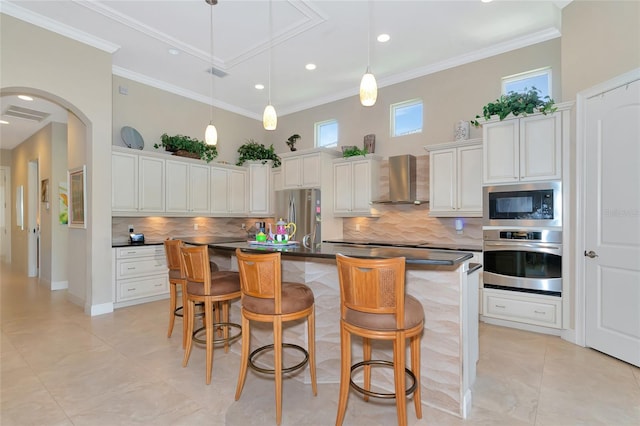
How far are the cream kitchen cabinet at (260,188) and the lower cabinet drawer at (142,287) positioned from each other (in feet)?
7.14

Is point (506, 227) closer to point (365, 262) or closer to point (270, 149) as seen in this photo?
point (365, 262)

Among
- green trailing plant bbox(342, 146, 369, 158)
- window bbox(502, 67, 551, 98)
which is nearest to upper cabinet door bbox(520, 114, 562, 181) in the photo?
window bbox(502, 67, 551, 98)

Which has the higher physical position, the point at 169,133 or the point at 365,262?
the point at 169,133

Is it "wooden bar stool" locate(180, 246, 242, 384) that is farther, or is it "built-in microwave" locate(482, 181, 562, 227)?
"built-in microwave" locate(482, 181, 562, 227)

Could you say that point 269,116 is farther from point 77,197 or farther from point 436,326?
point 77,197

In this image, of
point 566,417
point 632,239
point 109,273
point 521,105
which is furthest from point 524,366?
point 109,273

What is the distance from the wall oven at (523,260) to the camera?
3547 mm

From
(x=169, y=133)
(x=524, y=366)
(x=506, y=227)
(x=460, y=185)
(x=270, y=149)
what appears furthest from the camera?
(x=270, y=149)

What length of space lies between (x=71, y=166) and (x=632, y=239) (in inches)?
278

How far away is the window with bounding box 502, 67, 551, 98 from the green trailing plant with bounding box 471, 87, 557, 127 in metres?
0.58

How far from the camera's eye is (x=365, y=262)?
181 centimetres

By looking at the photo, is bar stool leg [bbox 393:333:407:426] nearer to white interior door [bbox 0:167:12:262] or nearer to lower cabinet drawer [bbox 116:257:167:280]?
lower cabinet drawer [bbox 116:257:167:280]

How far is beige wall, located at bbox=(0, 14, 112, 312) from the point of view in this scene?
3676 millimetres

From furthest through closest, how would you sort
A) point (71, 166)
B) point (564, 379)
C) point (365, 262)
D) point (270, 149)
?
1. point (270, 149)
2. point (71, 166)
3. point (564, 379)
4. point (365, 262)
